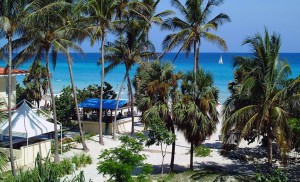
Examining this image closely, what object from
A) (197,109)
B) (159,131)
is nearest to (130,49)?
(197,109)

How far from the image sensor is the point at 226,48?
2308cm

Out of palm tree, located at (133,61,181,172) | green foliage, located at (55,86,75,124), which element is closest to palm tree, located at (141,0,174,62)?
green foliage, located at (55,86,75,124)

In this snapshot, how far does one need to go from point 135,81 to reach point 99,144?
9.33 m

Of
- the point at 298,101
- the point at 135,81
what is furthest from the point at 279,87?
the point at 135,81

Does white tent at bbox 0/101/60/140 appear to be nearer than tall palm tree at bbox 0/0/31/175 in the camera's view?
No

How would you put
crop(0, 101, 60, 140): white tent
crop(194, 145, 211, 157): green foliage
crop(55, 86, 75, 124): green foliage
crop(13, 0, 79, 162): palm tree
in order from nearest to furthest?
crop(13, 0, 79, 162): palm tree
crop(0, 101, 60, 140): white tent
crop(194, 145, 211, 157): green foliage
crop(55, 86, 75, 124): green foliage

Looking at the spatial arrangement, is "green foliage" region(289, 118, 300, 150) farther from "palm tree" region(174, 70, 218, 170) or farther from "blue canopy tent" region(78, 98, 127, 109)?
"blue canopy tent" region(78, 98, 127, 109)

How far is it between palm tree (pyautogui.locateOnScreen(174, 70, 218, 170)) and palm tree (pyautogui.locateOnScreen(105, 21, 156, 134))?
9.53 metres

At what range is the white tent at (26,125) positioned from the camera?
18.8 metres

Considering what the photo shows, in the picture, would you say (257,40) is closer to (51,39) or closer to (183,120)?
(183,120)

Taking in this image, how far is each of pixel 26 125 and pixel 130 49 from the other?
10.0 m

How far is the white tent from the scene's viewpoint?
1877cm

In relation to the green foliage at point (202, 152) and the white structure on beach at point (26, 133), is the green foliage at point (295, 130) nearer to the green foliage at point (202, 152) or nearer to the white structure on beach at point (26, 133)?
the green foliage at point (202, 152)

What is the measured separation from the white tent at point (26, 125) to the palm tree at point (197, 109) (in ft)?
23.8
